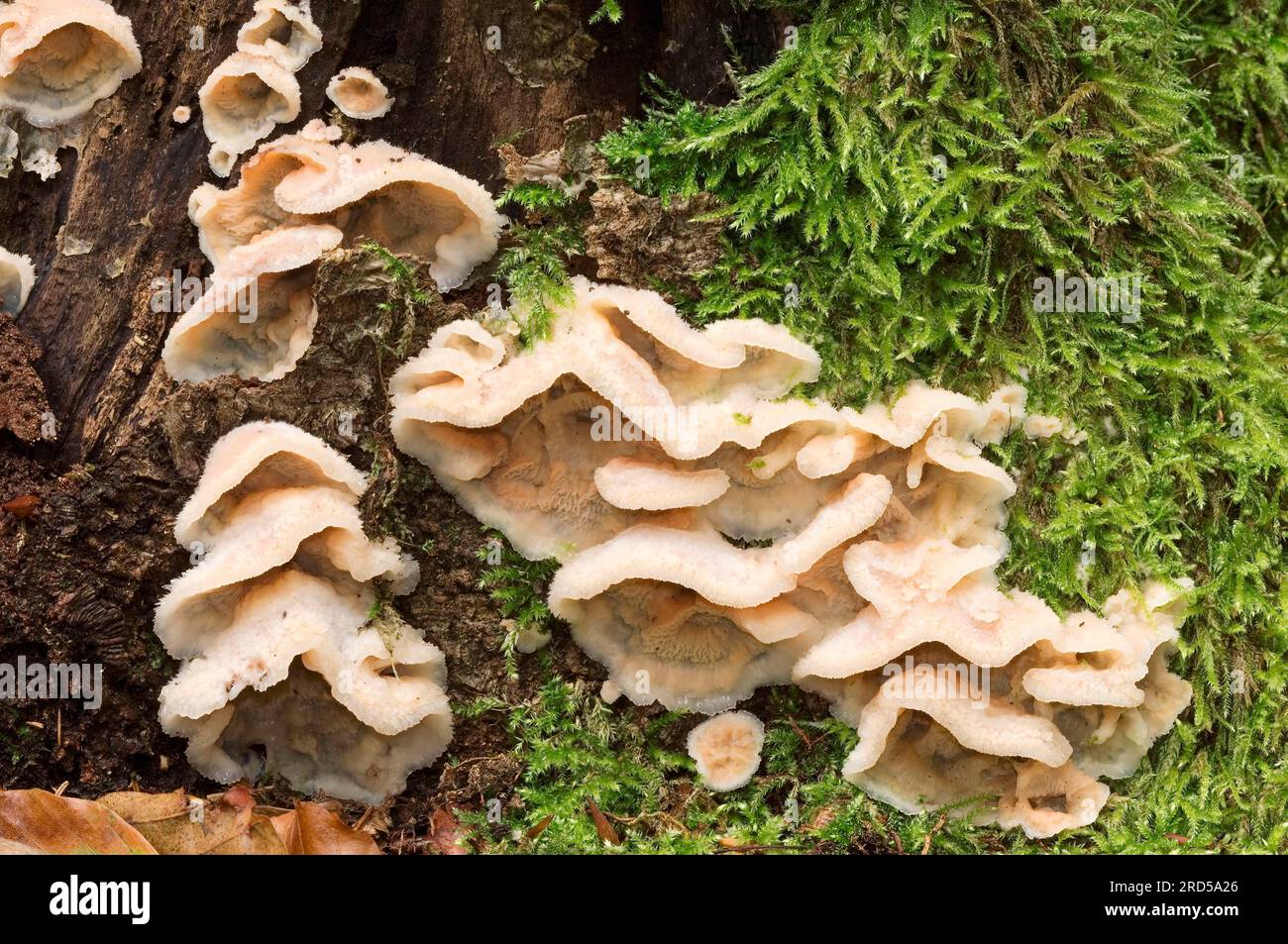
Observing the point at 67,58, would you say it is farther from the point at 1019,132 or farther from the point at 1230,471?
the point at 1230,471

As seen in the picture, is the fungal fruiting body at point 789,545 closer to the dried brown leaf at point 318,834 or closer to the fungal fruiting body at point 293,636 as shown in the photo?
the fungal fruiting body at point 293,636

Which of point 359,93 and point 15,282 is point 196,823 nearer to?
point 15,282

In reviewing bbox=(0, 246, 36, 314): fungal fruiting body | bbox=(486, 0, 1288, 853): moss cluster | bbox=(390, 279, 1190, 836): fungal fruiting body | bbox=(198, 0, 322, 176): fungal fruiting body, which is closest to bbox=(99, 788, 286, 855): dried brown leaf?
bbox=(486, 0, 1288, 853): moss cluster

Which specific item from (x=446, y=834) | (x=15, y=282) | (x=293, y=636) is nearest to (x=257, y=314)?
(x=15, y=282)

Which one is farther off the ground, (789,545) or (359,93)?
(359,93)

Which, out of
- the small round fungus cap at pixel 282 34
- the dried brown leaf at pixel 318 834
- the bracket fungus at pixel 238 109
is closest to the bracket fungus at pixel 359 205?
the bracket fungus at pixel 238 109

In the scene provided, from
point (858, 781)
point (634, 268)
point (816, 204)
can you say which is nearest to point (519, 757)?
point (858, 781)

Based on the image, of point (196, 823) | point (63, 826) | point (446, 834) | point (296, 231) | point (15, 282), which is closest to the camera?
point (63, 826)
